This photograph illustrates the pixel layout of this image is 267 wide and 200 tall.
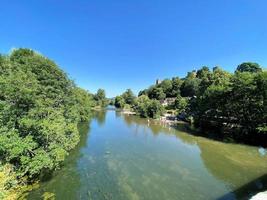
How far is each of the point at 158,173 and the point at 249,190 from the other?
573 centimetres

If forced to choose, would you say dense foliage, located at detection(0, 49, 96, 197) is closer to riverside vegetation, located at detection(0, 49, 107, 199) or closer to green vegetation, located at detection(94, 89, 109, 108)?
A: riverside vegetation, located at detection(0, 49, 107, 199)

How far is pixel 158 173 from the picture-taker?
1368cm

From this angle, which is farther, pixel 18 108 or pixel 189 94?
pixel 189 94

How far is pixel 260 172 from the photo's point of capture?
13766mm

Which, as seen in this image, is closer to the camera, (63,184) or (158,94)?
(63,184)

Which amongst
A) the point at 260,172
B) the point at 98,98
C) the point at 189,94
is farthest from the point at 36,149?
the point at 98,98

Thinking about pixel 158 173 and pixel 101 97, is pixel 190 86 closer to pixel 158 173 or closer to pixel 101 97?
pixel 101 97

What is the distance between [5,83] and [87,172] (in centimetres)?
785

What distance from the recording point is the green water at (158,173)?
10516 millimetres

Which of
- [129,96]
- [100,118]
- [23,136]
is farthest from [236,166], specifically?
[129,96]

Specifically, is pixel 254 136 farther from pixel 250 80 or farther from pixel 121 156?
pixel 121 156

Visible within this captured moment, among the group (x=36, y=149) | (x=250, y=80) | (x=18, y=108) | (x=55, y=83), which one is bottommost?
(x=36, y=149)

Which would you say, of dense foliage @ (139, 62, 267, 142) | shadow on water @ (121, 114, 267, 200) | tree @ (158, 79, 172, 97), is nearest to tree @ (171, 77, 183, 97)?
tree @ (158, 79, 172, 97)

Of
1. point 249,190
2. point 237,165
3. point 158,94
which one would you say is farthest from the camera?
point 158,94
